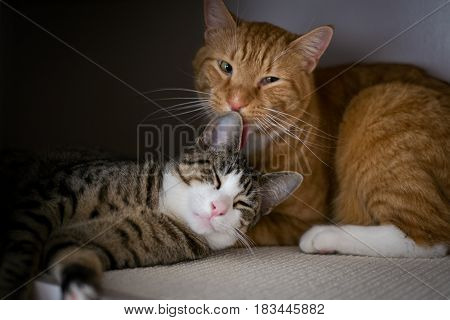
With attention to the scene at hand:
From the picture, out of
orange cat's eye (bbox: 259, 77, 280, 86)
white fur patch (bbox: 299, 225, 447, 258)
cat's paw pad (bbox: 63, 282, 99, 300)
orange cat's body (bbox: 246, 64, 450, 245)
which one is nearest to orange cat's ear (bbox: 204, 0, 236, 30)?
orange cat's eye (bbox: 259, 77, 280, 86)

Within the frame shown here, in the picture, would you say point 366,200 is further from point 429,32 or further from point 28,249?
point 28,249

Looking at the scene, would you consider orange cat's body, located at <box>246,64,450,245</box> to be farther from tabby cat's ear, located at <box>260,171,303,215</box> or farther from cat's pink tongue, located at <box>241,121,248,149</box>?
cat's pink tongue, located at <box>241,121,248,149</box>

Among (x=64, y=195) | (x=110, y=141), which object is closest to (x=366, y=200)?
(x=64, y=195)

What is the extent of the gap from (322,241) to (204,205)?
0.48 meters

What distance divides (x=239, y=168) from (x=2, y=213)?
0.84 m

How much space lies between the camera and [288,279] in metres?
1.46

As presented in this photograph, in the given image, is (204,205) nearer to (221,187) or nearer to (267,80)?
(221,187)

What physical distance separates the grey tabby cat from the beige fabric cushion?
79mm

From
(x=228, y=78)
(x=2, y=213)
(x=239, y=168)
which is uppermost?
(x=228, y=78)

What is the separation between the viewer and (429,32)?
238cm

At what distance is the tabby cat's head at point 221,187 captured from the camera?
1718mm

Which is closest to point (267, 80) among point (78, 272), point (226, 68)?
point (226, 68)

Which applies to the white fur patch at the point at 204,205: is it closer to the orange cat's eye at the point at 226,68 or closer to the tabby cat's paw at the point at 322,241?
the tabby cat's paw at the point at 322,241

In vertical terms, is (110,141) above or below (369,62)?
below
